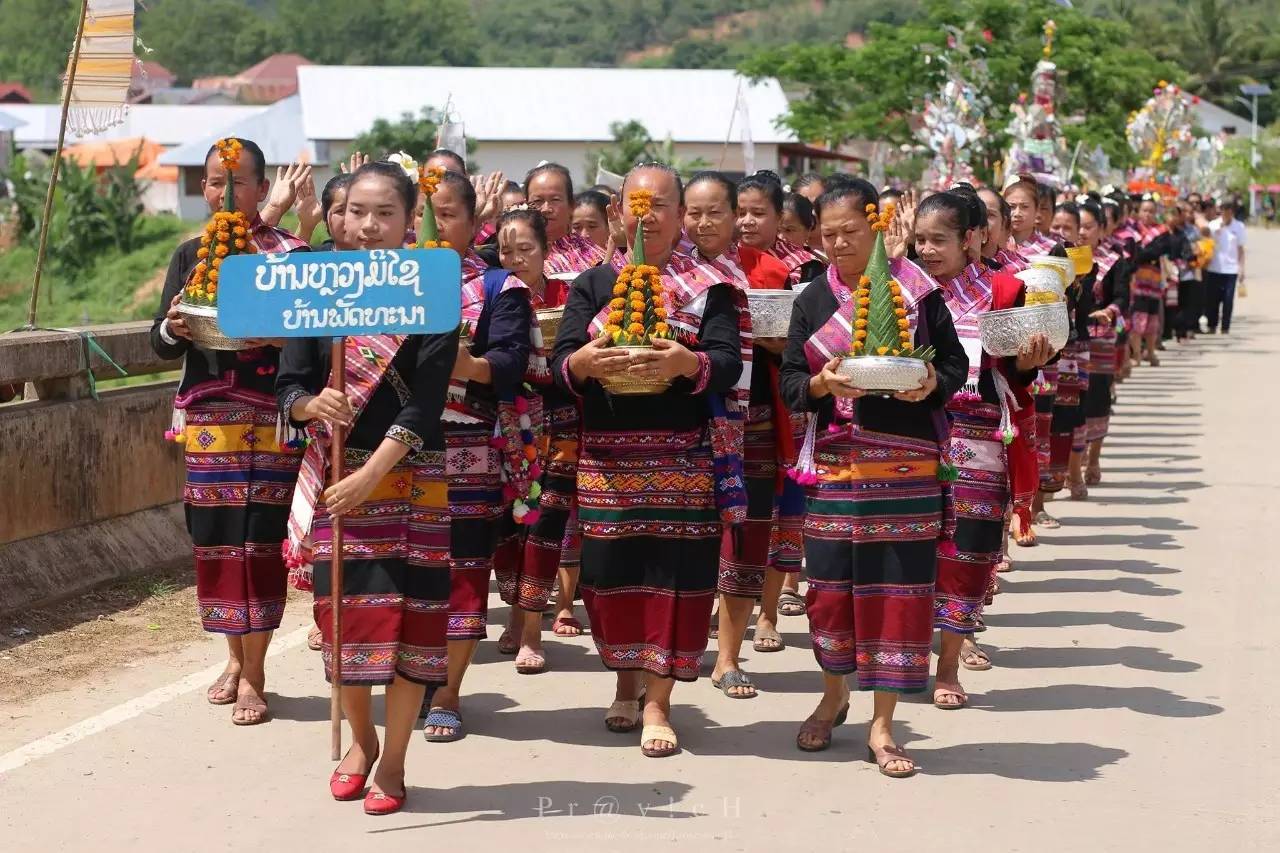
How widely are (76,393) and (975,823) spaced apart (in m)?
5.11

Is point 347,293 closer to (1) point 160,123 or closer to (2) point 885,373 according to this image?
(2) point 885,373

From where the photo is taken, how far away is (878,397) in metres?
6.09

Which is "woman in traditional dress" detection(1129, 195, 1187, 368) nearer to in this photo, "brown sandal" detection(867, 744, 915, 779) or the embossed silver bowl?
the embossed silver bowl

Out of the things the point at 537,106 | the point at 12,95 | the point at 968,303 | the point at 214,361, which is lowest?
the point at 214,361

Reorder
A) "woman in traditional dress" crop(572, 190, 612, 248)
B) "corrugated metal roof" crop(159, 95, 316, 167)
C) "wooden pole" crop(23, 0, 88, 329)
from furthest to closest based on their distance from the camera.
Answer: "corrugated metal roof" crop(159, 95, 316, 167) → "woman in traditional dress" crop(572, 190, 612, 248) → "wooden pole" crop(23, 0, 88, 329)

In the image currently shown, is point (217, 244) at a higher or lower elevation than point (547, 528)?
higher

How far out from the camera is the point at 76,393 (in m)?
8.78

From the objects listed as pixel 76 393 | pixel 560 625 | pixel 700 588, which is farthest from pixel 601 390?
pixel 76 393

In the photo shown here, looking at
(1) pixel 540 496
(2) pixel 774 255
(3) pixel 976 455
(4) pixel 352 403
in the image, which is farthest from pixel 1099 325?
(4) pixel 352 403

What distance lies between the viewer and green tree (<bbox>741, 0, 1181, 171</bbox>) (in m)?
26.3

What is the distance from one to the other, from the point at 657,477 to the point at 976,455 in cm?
161

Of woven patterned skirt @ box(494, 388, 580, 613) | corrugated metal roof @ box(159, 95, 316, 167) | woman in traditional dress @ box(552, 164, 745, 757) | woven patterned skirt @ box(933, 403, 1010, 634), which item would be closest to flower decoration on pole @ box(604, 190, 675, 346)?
woman in traditional dress @ box(552, 164, 745, 757)

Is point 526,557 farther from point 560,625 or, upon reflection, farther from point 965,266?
point 965,266

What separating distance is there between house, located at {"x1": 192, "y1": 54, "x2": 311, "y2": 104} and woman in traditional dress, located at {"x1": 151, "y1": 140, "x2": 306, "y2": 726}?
135978 millimetres
